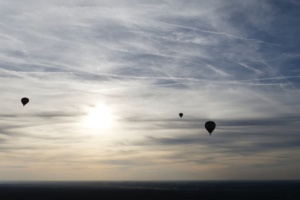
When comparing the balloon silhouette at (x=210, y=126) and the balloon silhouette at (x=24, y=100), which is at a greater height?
the balloon silhouette at (x=24, y=100)

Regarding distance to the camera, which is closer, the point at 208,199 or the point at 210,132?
the point at 210,132

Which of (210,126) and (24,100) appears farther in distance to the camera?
(24,100)

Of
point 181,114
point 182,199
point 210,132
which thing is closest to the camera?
point 210,132

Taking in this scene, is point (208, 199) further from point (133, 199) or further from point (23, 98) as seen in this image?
point (23, 98)

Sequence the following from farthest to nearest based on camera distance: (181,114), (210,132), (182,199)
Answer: (182,199)
(181,114)
(210,132)

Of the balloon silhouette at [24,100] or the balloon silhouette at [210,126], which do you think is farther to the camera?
the balloon silhouette at [24,100]

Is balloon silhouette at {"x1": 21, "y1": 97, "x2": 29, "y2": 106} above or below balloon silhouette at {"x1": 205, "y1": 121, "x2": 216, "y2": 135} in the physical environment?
above

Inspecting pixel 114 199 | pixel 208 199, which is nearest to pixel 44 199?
pixel 114 199

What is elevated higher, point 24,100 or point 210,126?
point 24,100

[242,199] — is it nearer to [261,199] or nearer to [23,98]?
[261,199]

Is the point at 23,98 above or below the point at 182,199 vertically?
above
